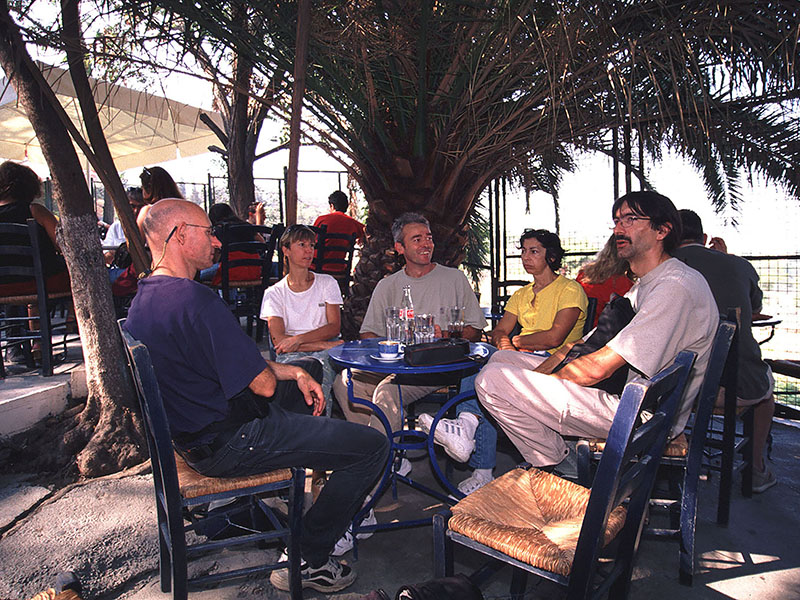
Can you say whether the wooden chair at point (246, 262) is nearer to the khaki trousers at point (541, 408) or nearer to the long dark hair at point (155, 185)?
the long dark hair at point (155, 185)

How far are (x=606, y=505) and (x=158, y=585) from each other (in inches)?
82.0

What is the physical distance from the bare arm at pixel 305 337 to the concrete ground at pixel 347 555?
3.72 feet

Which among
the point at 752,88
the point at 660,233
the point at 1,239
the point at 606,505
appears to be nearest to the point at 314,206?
the point at 1,239

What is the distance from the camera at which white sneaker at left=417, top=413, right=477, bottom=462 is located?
9.82ft

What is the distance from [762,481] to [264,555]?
2890 mm

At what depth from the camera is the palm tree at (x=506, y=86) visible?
12.2 ft

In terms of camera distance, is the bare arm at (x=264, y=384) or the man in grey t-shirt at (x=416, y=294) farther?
the man in grey t-shirt at (x=416, y=294)

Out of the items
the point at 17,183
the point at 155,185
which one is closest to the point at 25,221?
the point at 17,183

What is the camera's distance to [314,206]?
14836mm

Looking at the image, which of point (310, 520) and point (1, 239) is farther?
point (1, 239)

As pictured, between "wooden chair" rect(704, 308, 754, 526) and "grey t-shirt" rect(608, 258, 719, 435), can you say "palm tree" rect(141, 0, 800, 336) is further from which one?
"wooden chair" rect(704, 308, 754, 526)

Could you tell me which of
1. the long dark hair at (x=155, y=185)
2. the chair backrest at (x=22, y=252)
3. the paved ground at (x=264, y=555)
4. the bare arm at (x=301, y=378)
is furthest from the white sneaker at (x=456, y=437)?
the chair backrest at (x=22, y=252)

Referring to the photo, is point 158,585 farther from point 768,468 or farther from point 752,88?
point 752,88

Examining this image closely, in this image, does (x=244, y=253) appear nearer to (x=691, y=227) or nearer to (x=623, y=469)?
(x=691, y=227)
